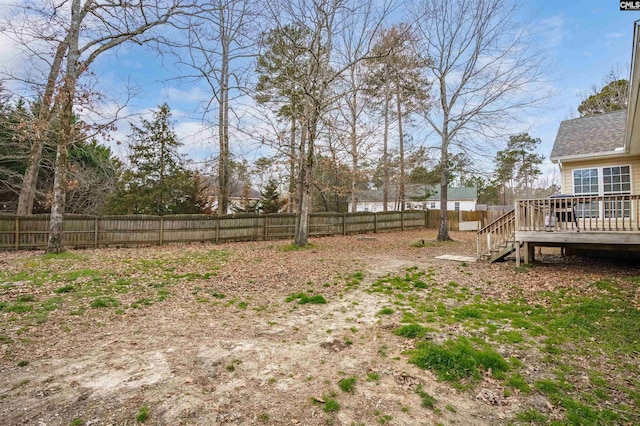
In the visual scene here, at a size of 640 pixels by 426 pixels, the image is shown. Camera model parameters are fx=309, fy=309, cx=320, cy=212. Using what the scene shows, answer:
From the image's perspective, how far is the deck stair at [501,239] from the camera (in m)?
8.99

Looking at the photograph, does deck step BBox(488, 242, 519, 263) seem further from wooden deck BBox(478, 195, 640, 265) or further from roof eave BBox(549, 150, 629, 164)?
roof eave BBox(549, 150, 629, 164)

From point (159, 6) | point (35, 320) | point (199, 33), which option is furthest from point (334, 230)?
point (35, 320)

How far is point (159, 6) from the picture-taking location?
9805mm

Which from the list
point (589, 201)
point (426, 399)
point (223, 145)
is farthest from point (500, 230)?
point (223, 145)

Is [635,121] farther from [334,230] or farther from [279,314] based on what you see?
[334,230]

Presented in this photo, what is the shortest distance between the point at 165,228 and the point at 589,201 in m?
14.1

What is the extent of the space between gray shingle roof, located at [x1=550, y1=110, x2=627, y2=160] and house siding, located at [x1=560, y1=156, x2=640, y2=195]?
0.50 meters

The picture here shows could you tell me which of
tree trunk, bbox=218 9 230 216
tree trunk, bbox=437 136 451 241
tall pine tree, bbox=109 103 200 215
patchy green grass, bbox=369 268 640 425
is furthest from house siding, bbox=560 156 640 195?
tall pine tree, bbox=109 103 200 215

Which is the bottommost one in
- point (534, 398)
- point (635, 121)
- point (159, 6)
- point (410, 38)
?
point (534, 398)

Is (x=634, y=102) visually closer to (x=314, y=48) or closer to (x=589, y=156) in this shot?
(x=589, y=156)

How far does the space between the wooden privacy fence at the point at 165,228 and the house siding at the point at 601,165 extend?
31.8 feet

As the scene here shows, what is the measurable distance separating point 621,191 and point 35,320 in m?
15.4

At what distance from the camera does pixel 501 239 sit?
9359 millimetres

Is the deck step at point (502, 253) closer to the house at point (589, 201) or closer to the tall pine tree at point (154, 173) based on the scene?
the house at point (589, 201)
